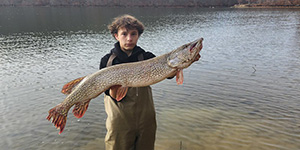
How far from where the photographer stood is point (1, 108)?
7129mm

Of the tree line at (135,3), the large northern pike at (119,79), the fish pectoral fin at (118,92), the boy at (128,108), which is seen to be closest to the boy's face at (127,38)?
the boy at (128,108)

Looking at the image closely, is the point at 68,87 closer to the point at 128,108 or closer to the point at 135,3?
the point at 128,108

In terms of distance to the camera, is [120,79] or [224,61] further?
[224,61]

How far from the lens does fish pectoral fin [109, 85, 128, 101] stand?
276 centimetres

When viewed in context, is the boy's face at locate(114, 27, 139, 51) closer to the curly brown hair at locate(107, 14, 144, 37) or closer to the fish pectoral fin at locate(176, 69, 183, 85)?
the curly brown hair at locate(107, 14, 144, 37)

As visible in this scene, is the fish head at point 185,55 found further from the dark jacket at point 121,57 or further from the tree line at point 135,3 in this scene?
the tree line at point 135,3

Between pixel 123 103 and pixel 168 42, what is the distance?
52.1ft

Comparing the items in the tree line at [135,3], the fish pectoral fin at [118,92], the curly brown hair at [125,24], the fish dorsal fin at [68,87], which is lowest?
the fish pectoral fin at [118,92]

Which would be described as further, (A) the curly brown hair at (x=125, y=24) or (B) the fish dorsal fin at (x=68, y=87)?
(A) the curly brown hair at (x=125, y=24)

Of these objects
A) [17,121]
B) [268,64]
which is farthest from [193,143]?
[268,64]

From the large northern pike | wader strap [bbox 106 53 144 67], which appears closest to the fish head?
the large northern pike

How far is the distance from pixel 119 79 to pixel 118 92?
17 cm

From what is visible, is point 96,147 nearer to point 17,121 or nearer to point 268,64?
point 17,121

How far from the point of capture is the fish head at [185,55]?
2.63 m
